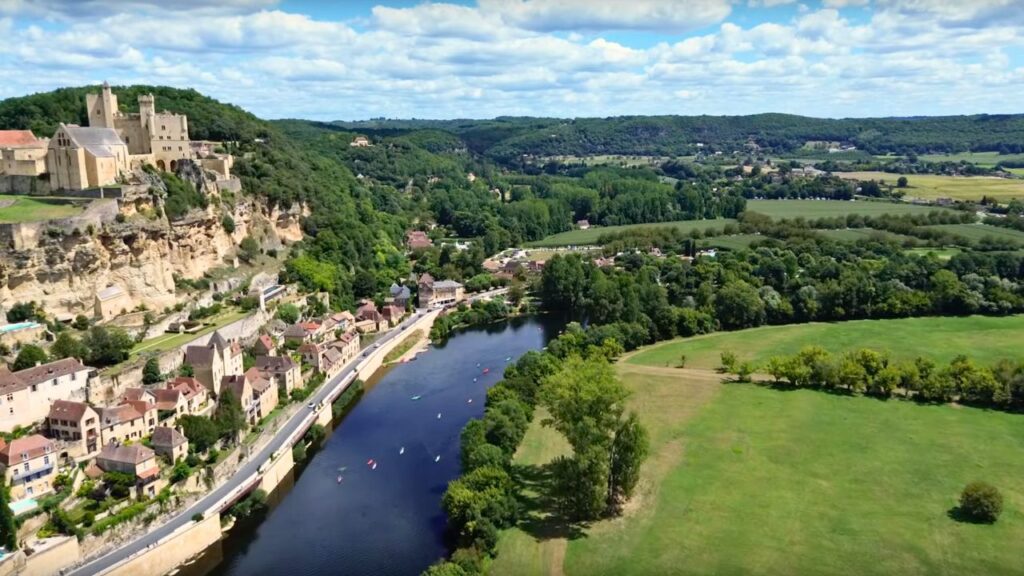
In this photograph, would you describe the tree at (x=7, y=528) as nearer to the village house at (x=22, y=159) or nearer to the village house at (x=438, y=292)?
the village house at (x=22, y=159)

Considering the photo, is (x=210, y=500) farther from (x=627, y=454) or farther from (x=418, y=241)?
(x=418, y=241)

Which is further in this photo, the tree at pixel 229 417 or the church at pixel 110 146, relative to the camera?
the church at pixel 110 146

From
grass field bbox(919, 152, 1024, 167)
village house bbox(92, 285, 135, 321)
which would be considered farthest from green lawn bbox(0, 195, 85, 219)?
grass field bbox(919, 152, 1024, 167)

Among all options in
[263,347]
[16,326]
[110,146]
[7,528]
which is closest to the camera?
[7,528]

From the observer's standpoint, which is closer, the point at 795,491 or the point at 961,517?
the point at 961,517

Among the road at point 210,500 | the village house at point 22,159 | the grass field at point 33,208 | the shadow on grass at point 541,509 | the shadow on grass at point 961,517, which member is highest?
the village house at point 22,159

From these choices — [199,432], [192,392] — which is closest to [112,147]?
[192,392]

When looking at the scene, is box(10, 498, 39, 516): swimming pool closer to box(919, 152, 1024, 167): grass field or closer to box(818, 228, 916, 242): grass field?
box(818, 228, 916, 242): grass field

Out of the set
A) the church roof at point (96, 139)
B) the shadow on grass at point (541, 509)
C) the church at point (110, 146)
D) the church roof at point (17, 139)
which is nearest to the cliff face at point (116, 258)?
the church at point (110, 146)
